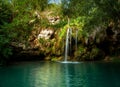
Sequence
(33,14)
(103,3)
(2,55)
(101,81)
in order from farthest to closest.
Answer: (33,14), (2,55), (103,3), (101,81)

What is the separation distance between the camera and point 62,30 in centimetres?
4041

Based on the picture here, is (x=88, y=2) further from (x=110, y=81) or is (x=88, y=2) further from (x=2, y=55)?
(x=2, y=55)

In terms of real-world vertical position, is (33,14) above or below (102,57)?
above

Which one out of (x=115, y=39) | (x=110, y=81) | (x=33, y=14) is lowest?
(x=110, y=81)

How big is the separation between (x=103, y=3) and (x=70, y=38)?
56.3 ft

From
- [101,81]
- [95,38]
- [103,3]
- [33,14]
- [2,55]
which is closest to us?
[101,81]

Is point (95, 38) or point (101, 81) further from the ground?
point (95, 38)

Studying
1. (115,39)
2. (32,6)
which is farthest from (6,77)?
(32,6)

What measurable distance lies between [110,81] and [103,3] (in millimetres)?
6062

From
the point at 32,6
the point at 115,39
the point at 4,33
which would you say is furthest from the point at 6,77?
the point at 32,6

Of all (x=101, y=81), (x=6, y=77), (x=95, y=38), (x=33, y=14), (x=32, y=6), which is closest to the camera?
(x=101, y=81)

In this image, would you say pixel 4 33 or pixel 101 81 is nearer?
pixel 101 81

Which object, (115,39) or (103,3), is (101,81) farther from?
(115,39)

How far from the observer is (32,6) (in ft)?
161
